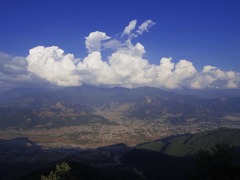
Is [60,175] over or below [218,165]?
below

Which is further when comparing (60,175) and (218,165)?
(60,175)

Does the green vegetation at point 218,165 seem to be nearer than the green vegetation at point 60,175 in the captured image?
Yes

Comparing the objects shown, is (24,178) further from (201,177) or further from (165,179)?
(201,177)

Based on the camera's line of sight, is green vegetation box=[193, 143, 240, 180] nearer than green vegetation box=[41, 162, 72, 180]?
Yes

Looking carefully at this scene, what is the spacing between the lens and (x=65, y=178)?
296 ft

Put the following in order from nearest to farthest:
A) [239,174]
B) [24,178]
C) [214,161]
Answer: [239,174], [214,161], [24,178]

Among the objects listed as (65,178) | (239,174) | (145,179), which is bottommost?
(145,179)

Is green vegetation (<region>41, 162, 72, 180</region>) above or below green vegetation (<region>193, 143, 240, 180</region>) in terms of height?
below

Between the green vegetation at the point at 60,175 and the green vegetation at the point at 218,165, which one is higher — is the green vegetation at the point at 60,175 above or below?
below

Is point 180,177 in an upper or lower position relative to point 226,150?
lower

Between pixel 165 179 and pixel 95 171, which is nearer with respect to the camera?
pixel 95 171

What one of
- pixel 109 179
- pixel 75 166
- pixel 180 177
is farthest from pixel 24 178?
pixel 180 177

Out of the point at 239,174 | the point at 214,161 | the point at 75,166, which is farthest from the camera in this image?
the point at 75,166

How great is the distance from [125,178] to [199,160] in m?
133
